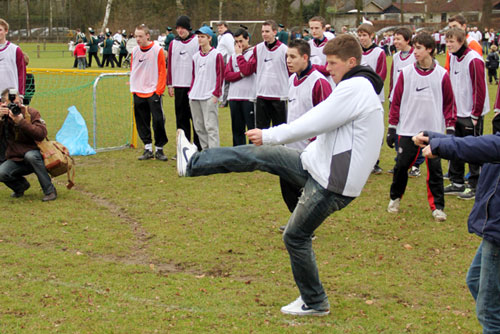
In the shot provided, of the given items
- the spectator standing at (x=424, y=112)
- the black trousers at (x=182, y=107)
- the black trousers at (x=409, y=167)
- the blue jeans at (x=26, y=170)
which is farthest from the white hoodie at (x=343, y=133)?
the black trousers at (x=182, y=107)

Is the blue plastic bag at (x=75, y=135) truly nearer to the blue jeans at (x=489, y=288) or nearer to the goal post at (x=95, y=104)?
the goal post at (x=95, y=104)

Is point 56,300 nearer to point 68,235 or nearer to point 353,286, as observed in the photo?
point 68,235

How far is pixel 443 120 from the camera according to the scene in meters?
7.82

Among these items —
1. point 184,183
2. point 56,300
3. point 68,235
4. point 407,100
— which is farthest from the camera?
point 184,183

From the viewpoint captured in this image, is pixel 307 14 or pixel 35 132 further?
pixel 307 14

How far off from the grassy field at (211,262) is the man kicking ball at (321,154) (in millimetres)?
626

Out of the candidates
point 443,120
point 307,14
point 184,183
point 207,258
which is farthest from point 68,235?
point 307,14

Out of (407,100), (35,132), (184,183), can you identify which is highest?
(407,100)

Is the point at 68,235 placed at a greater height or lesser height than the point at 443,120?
lesser

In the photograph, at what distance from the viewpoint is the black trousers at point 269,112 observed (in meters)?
10.0

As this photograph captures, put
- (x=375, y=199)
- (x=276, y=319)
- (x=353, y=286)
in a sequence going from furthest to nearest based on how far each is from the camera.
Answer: (x=375, y=199), (x=353, y=286), (x=276, y=319)

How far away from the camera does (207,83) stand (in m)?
10.4

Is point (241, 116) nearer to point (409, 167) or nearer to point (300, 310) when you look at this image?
point (409, 167)

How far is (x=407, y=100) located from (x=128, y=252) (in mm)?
3911
